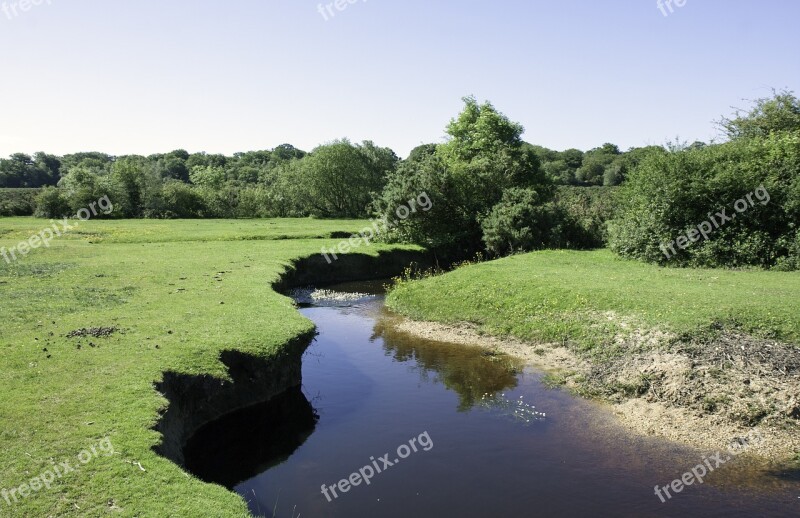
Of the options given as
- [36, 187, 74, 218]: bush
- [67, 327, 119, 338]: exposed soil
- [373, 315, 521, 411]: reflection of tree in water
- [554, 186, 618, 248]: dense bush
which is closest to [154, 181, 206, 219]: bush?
[36, 187, 74, 218]: bush

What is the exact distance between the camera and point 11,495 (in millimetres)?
9250

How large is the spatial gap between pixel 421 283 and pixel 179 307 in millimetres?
15961

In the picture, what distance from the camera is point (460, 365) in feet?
71.4

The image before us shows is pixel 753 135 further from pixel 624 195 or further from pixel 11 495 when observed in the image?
pixel 11 495

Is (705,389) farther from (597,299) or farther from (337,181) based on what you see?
(337,181)

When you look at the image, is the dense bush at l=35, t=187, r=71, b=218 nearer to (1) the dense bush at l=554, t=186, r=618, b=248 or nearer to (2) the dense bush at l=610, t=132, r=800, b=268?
(1) the dense bush at l=554, t=186, r=618, b=248

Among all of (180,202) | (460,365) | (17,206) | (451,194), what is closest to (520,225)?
(451,194)

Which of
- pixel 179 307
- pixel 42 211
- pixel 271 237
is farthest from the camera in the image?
pixel 42 211

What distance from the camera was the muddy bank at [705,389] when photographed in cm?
1491

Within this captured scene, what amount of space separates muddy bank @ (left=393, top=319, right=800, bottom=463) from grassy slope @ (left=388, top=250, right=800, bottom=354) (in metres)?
1.25

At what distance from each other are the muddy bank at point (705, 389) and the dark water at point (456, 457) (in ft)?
2.88

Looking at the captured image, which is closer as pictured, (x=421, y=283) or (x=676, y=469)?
(x=676, y=469)

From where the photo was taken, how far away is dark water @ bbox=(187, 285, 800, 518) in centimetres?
1198

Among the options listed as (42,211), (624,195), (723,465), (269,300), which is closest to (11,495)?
(269,300)
